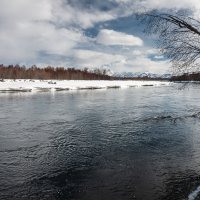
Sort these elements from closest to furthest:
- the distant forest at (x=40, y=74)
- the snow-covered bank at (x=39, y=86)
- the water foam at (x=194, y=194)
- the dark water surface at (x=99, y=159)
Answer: the water foam at (x=194, y=194) < the dark water surface at (x=99, y=159) < the snow-covered bank at (x=39, y=86) < the distant forest at (x=40, y=74)

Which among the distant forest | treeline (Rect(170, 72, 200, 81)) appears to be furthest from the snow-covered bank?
treeline (Rect(170, 72, 200, 81))

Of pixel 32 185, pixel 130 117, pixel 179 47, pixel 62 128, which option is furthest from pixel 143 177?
pixel 130 117

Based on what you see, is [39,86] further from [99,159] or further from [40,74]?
[40,74]

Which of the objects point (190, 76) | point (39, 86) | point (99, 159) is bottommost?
point (99, 159)

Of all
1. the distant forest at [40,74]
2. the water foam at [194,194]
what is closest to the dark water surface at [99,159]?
the water foam at [194,194]

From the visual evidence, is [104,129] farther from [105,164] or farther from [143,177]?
[143,177]

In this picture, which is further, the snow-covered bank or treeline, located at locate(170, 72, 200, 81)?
the snow-covered bank

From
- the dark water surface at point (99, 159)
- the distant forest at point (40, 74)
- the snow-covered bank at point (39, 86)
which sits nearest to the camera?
the dark water surface at point (99, 159)

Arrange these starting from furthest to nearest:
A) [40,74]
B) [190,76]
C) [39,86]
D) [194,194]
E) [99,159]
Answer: [40,74] < [39,86] < [99,159] < [194,194] < [190,76]

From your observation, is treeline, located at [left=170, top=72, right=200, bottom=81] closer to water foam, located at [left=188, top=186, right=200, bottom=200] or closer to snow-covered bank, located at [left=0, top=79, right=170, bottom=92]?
water foam, located at [left=188, top=186, right=200, bottom=200]

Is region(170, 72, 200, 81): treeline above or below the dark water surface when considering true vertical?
above

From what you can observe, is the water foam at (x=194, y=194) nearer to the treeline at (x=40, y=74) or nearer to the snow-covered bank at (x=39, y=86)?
the snow-covered bank at (x=39, y=86)

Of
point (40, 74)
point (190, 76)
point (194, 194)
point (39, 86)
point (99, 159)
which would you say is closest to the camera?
point (190, 76)

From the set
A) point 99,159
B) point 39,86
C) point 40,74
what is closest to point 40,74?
point 40,74
